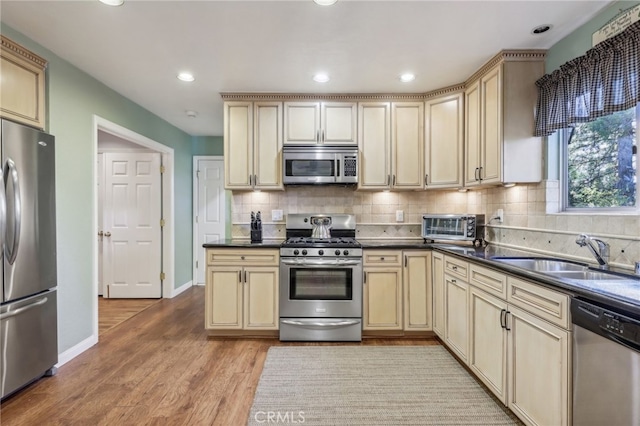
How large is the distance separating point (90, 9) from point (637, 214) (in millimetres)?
3449

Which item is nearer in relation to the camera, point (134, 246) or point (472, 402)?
point (472, 402)

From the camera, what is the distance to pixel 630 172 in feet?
6.20

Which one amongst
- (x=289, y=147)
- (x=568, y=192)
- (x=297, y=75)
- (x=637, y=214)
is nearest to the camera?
(x=637, y=214)

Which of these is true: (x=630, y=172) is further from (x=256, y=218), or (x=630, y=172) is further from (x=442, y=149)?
(x=256, y=218)

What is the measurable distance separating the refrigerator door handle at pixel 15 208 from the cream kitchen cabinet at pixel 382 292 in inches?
104

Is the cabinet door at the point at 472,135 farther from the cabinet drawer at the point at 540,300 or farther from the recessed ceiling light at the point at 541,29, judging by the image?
the cabinet drawer at the point at 540,300

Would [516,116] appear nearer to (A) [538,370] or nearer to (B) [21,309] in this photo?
(A) [538,370]

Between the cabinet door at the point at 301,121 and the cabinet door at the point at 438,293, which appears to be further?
the cabinet door at the point at 301,121

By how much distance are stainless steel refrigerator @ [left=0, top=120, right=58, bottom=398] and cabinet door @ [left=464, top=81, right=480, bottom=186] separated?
3.50 meters

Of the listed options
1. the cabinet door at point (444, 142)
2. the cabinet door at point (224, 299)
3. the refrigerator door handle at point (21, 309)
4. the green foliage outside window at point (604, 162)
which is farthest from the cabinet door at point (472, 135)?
the refrigerator door handle at point (21, 309)

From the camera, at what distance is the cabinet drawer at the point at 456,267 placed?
242cm

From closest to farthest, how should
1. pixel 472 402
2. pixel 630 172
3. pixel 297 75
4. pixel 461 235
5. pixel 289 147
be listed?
pixel 630 172, pixel 472 402, pixel 297 75, pixel 461 235, pixel 289 147

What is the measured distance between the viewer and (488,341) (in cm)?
209

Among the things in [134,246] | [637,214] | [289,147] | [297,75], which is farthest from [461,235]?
[134,246]
